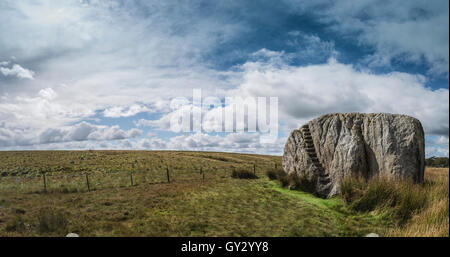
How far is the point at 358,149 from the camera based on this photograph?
440 inches

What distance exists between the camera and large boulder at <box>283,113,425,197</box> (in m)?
10.0

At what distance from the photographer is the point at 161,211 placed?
10219 millimetres

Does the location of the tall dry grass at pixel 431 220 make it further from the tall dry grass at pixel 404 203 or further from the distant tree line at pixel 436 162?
the distant tree line at pixel 436 162

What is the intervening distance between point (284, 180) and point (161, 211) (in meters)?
7.94

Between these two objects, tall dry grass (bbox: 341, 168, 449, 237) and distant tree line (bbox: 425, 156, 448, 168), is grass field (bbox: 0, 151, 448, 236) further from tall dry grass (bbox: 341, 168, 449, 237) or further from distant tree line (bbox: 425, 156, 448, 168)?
distant tree line (bbox: 425, 156, 448, 168)

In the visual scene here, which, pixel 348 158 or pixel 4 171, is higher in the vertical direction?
pixel 348 158

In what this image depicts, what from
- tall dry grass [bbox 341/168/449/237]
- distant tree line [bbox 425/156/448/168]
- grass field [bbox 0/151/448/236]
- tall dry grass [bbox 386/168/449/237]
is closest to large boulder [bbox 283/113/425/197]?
tall dry grass [bbox 341/168/449/237]

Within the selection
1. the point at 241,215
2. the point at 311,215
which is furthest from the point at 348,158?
the point at 241,215

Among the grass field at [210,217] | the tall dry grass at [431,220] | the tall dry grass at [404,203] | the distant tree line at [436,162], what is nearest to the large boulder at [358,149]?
the tall dry grass at [404,203]

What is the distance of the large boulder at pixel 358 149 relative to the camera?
1004 centimetres

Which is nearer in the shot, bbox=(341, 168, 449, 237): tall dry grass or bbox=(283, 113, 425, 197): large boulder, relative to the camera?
bbox=(341, 168, 449, 237): tall dry grass

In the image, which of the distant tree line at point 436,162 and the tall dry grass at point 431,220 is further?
the distant tree line at point 436,162
